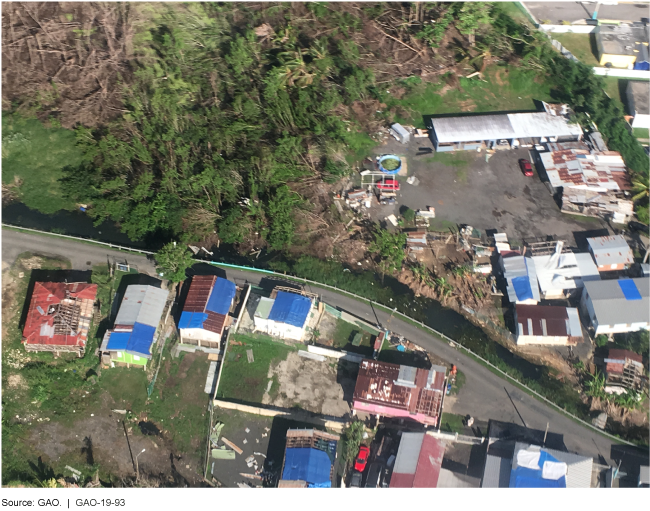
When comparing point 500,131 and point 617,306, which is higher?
point 500,131

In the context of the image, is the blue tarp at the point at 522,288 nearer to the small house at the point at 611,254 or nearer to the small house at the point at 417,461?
the small house at the point at 611,254

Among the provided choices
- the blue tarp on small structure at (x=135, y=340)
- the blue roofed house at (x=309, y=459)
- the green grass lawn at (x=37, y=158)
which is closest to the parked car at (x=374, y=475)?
the blue roofed house at (x=309, y=459)

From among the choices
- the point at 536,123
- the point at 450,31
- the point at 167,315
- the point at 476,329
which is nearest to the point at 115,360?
the point at 167,315

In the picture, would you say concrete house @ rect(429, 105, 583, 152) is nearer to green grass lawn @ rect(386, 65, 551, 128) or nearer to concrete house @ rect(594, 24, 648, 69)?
green grass lawn @ rect(386, 65, 551, 128)

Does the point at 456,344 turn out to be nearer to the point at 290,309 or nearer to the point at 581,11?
the point at 290,309

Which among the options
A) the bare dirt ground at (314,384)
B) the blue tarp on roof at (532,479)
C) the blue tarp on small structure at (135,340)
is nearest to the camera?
the blue tarp on roof at (532,479)

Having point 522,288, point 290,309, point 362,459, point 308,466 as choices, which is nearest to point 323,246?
point 290,309

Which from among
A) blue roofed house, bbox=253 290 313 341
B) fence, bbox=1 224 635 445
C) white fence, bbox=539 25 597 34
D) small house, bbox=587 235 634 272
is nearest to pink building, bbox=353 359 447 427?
fence, bbox=1 224 635 445
